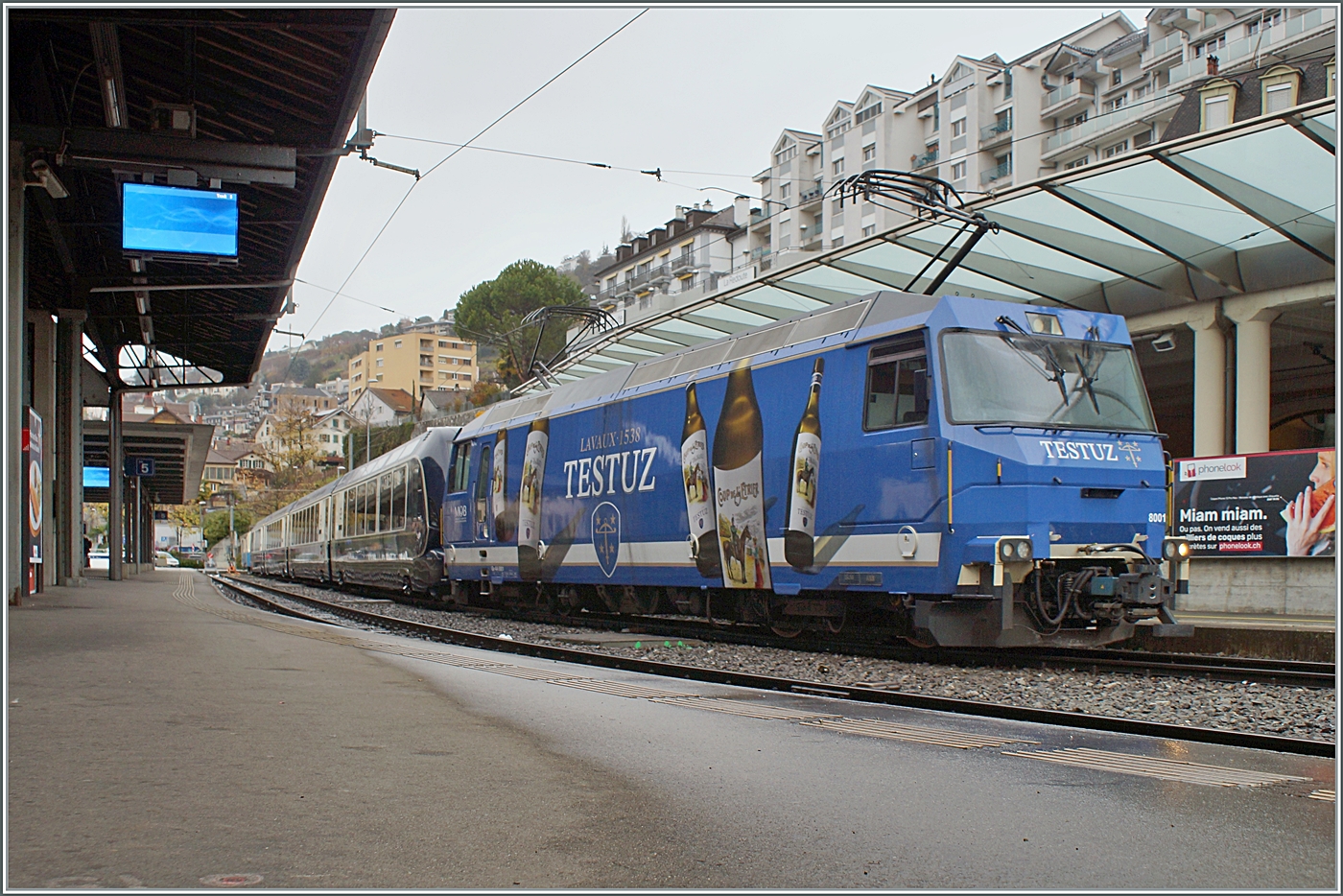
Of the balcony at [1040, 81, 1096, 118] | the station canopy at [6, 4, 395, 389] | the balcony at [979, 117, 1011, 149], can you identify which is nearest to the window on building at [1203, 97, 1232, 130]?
the balcony at [1040, 81, 1096, 118]

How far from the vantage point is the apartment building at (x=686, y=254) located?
74562 mm

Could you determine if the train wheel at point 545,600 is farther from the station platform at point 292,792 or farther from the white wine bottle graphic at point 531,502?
the station platform at point 292,792

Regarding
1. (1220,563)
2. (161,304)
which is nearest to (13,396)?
(161,304)

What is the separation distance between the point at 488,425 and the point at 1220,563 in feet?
38.7

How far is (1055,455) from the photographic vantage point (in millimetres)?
9742

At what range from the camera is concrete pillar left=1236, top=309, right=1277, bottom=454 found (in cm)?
1828

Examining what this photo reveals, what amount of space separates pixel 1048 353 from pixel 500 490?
399 inches

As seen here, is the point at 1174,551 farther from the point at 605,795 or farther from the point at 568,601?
the point at 568,601

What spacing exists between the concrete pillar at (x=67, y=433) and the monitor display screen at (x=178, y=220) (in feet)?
30.1

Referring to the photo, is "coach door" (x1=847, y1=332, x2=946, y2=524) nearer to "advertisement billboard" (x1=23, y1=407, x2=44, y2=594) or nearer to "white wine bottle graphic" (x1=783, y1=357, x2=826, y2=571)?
"white wine bottle graphic" (x1=783, y1=357, x2=826, y2=571)

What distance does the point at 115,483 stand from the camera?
30266 mm

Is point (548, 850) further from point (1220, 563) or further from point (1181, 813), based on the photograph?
point (1220, 563)

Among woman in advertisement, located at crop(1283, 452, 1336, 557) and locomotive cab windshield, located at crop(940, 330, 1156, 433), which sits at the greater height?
locomotive cab windshield, located at crop(940, 330, 1156, 433)

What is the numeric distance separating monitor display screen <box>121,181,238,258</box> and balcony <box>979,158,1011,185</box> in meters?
45.8
